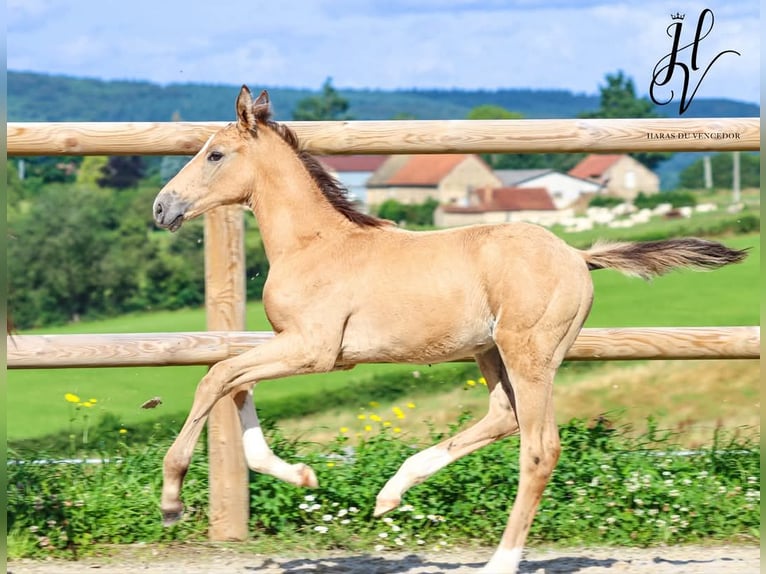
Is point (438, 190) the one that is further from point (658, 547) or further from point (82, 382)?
point (658, 547)

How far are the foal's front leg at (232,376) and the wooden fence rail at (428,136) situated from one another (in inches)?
45.3

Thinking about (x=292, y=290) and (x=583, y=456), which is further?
(x=583, y=456)

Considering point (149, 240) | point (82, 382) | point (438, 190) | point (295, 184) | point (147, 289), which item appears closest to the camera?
point (295, 184)

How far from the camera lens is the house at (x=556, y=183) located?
67562 millimetres

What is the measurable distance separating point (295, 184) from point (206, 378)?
2.68 feet

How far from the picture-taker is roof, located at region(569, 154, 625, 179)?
7700 centimetres

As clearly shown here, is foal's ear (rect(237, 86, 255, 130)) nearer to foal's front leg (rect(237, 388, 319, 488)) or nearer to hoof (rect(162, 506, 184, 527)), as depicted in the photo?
foal's front leg (rect(237, 388, 319, 488))

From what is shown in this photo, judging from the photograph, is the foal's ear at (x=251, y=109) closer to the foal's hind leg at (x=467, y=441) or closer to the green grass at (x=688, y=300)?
the foal's hind leg at (x=467, y=441)

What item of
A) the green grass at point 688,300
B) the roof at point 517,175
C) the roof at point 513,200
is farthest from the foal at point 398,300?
the roof at point 517,175

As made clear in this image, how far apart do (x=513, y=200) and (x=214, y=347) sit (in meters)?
63.1

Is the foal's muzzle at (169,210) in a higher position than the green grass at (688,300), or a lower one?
higher

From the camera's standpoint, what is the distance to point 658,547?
491 centimetres

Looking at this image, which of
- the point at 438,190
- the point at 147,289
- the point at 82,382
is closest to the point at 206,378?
the point at 82,382

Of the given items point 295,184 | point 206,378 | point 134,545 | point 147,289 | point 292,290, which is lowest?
point 147,289
